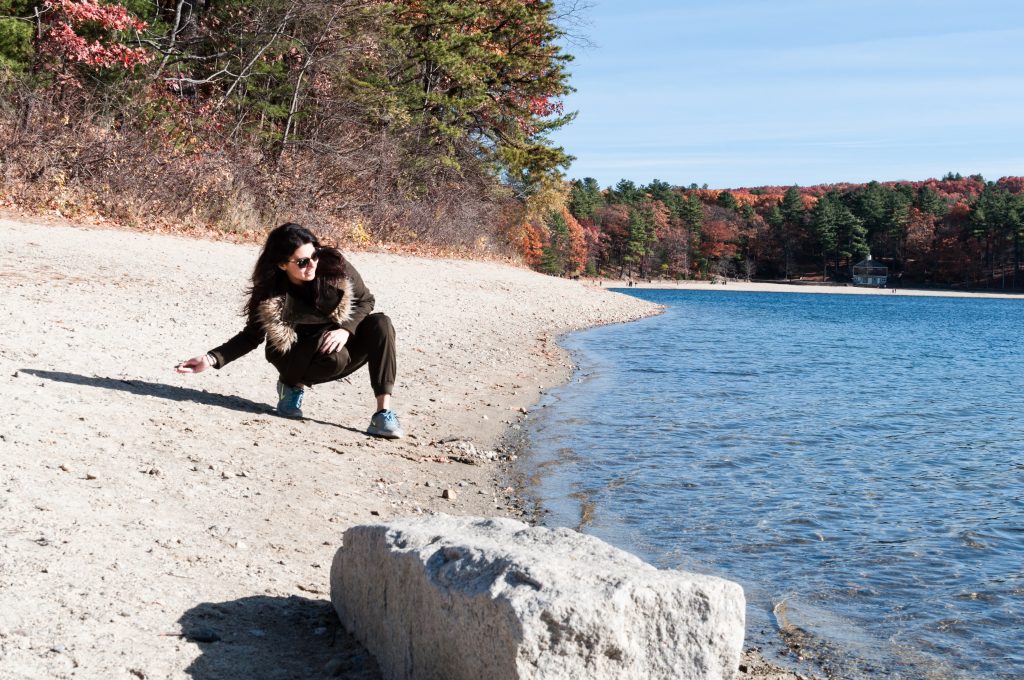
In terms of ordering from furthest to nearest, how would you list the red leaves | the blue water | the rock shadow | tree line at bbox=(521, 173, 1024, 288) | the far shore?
tree line at bbox=(521, 173, 1024, 288), the far shore, the red leaves, the blue water, the rock shadow

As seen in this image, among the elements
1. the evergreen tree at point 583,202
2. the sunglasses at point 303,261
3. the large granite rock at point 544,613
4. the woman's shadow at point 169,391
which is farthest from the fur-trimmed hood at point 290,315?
the evergreen tree at point 583,202

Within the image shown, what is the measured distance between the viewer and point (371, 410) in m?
8.08

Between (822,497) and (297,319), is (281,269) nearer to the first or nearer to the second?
(297,319)

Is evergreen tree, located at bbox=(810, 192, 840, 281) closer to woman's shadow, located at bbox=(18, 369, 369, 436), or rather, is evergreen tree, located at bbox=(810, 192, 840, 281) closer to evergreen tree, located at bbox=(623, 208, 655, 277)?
evergreen tree, located at bbox=(623, 208, 655, 277)

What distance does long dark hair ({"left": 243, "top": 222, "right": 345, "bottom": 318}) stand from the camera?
6.14 m

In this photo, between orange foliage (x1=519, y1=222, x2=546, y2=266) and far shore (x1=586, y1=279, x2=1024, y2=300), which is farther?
far shore (x1=586, y1=279, x2=1024, y2=300)

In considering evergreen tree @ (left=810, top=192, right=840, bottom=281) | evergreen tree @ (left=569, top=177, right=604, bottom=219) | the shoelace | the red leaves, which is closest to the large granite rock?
the shoelace

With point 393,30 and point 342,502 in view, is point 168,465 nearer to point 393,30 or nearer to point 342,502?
point 342,502

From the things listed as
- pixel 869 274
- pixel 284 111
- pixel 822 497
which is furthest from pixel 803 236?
pixel 822 497

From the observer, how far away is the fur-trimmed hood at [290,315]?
6285mm

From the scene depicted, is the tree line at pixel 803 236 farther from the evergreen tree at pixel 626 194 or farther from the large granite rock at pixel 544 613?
the large granite rock at pixel 544 613

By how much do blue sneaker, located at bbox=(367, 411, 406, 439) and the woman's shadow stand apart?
0.18 m

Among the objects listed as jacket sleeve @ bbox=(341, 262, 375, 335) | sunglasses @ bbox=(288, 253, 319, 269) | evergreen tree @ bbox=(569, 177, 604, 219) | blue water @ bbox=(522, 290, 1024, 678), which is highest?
evergreen tree @ bbox=(569, 177, 604, 219)

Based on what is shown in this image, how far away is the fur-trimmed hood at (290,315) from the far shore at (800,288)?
276 feet
